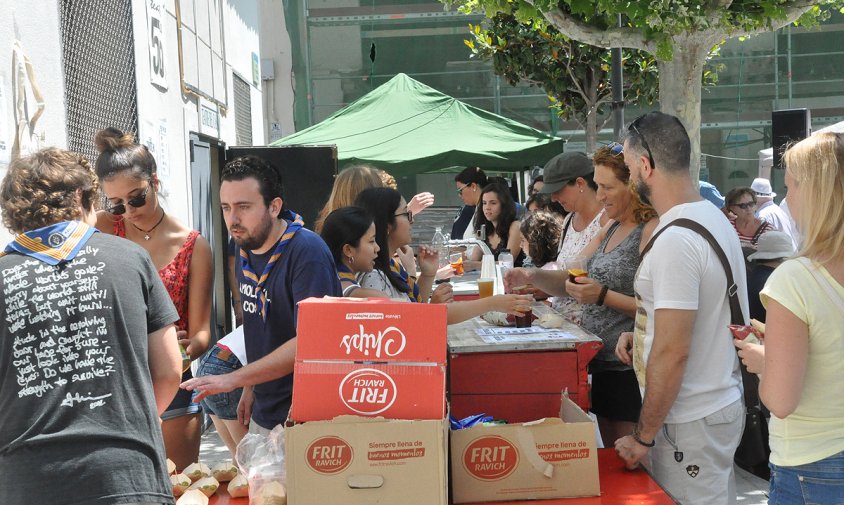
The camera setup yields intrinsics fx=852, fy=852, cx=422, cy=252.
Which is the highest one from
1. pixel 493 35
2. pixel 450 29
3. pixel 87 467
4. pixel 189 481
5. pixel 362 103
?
pixel 450 29

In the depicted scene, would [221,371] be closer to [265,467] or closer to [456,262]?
[265,467]

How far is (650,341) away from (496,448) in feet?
2.37

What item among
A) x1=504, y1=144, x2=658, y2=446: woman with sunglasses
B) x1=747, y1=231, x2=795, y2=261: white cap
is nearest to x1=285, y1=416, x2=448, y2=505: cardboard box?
x1=504, y1=144, x2=658, y2=446: woman with sunglasses

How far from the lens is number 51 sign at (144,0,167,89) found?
24.5 ft

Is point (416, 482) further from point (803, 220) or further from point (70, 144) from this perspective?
point (70, 144)

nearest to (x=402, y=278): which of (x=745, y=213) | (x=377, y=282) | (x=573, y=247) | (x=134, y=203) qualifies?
(x=377, y=282)

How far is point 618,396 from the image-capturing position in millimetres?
3818

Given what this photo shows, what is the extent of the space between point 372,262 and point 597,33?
4.68 m

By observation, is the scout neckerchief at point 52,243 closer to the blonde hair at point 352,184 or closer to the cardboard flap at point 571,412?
the cardboard flap at point 571,412

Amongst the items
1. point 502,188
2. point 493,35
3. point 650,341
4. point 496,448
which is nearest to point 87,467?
Answer: point 496,448

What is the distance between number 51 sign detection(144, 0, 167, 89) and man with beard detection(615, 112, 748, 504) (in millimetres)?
5640

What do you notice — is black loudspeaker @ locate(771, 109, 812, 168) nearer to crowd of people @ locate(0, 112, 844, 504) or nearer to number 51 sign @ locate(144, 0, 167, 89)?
crowd of people @ locate(0, 112, 844, 504)

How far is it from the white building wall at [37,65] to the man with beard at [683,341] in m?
3.30

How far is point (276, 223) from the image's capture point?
321 centimetres
